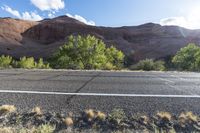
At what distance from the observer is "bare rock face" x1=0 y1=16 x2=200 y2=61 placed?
120875 mm

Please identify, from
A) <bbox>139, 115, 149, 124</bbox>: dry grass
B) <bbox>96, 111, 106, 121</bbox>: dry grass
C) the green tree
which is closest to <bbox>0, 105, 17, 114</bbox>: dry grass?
<bbox>96, 111, 106, 121</bbox>: dry grass

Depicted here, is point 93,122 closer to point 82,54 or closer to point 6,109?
point 6,109

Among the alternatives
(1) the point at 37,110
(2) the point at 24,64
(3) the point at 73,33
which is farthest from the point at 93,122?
(3) the point at 73,33

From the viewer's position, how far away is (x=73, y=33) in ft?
506

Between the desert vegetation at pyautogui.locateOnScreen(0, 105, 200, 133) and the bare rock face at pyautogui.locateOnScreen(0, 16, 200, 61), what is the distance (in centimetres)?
10859

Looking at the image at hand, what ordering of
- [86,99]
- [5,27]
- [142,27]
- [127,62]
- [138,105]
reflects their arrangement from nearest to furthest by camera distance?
[138,105]
[86,99]
[127,62]
[5,27]
[142,27]

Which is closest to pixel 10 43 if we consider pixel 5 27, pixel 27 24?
pixel 5 27

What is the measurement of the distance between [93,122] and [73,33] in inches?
5887

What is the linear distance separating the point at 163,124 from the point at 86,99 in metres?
2.84

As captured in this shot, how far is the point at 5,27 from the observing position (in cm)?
14425

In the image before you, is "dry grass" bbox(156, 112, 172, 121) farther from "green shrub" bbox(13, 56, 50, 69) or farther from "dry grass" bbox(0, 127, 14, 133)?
"green shrub" bbox(13, 56, 50, 69)

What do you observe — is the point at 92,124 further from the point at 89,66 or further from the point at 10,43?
the point at 10,43

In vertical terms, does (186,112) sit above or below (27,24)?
below

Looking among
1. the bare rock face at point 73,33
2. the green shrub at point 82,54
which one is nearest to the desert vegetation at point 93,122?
the green shrub at point 82,54
